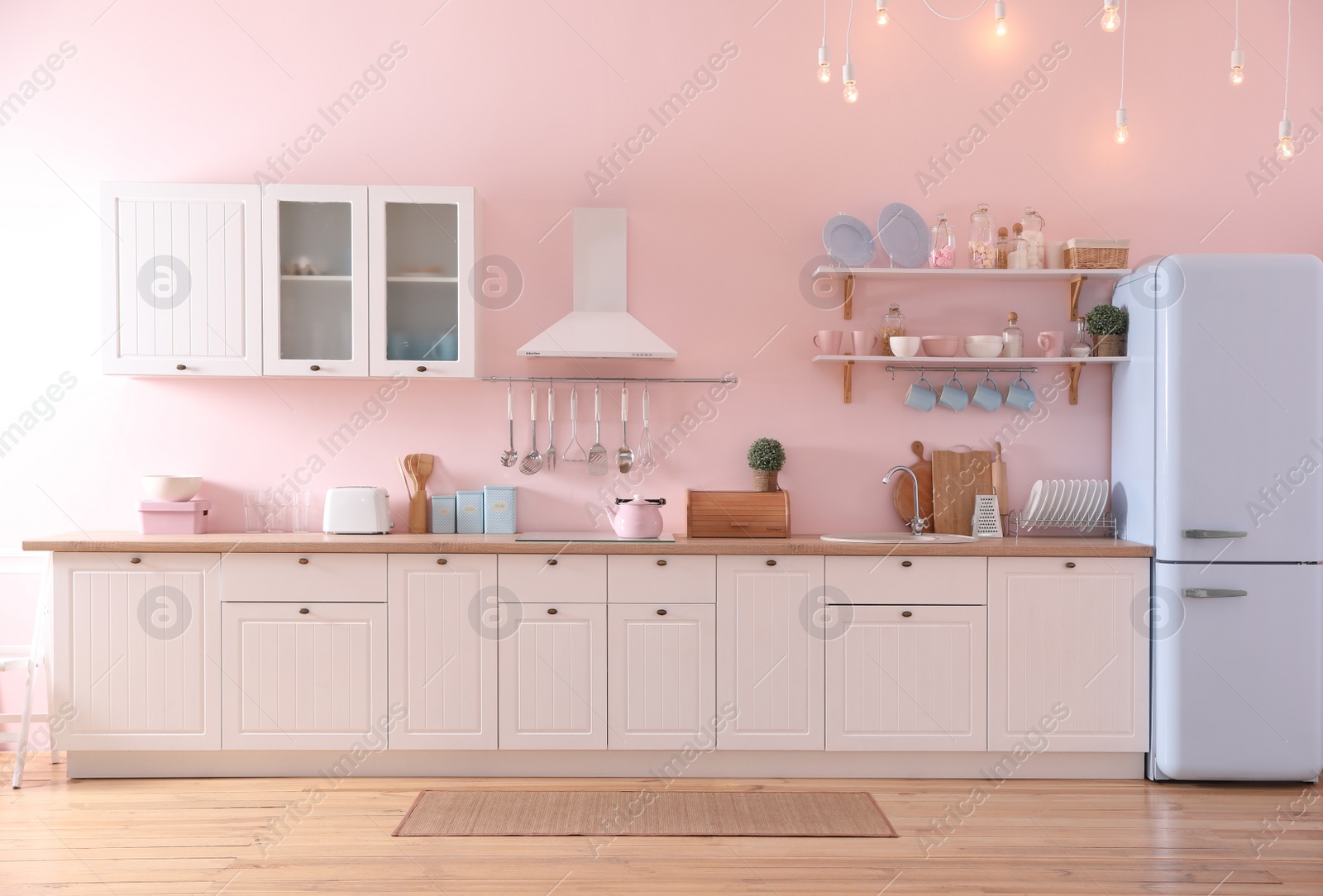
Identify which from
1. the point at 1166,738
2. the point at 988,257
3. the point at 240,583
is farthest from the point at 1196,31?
the point at 240,583

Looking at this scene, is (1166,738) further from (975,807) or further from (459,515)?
(459,515)

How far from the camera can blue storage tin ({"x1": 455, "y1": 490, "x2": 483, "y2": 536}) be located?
3602mm

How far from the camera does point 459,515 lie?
3602mm

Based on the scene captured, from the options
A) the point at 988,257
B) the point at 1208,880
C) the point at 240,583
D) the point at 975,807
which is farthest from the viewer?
the point at 988,257

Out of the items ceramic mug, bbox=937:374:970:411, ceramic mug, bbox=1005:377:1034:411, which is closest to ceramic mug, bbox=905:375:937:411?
ceramic mug, bbox=937:374:970:411

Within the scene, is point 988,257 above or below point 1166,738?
above

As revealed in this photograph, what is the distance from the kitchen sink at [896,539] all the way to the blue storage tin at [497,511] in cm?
115

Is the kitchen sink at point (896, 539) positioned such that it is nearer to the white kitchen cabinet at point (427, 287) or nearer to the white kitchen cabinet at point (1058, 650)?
the white kitchen cabinet at point (1058, 650)

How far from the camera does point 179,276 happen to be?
336 cm

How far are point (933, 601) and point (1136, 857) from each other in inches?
36.6

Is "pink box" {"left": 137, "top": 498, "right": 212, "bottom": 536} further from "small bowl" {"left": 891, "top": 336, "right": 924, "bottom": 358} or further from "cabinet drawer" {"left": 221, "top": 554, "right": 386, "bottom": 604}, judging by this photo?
"small bowl" {"left": 891, "top": 336, "right": 924, "bottom": 358}

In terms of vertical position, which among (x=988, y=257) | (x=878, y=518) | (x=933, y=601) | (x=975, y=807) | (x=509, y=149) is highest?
(x=509, y=149)

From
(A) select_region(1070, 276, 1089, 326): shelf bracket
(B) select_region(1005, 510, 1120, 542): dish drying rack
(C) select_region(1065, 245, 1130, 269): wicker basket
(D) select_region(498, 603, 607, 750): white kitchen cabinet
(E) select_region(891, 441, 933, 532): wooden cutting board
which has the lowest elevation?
(D) select_region(498, 603, 607, 750): white kitchen cabinet

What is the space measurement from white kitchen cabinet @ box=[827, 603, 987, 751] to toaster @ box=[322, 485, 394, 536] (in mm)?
1613
